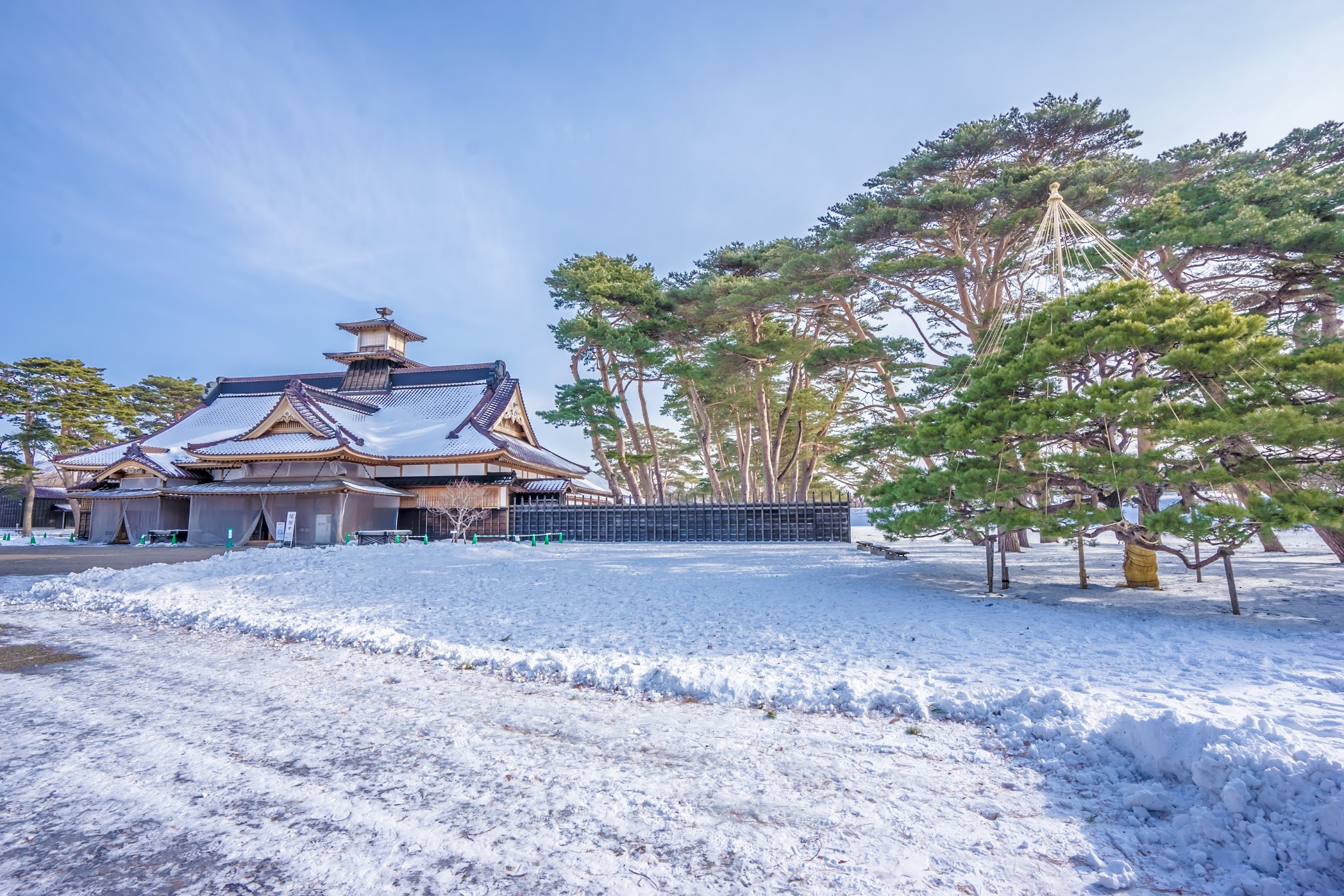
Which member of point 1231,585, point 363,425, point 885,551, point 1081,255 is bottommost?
point 885,551

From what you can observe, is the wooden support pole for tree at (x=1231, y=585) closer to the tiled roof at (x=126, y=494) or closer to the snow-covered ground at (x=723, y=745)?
the snow-covered ground at (x=723, y=745)

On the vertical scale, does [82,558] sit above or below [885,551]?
below

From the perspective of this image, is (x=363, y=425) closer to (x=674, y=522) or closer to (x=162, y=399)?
(x=674, y=522)

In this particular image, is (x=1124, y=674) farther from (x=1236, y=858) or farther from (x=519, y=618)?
(x=519, y=618)

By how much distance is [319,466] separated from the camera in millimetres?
20578

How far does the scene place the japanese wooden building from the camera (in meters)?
19.9

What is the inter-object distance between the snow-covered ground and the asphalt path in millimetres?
6720

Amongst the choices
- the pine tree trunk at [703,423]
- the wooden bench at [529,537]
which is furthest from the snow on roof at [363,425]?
the pine tree trunk at [703,423]

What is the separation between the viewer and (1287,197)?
9.88m

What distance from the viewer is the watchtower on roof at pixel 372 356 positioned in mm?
28391

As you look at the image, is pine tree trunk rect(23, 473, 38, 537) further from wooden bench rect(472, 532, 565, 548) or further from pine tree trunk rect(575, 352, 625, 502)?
wooden bench rect(472, 532, 565, 548)

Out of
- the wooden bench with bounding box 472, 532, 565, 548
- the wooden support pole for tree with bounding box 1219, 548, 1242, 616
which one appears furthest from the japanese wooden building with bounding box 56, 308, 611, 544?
the wooden support pole for tree with bounding box 1219, 548, 1242, 616

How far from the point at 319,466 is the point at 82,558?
22.7 feet

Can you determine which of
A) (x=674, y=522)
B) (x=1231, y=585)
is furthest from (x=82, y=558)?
(x=1231, y=585)
